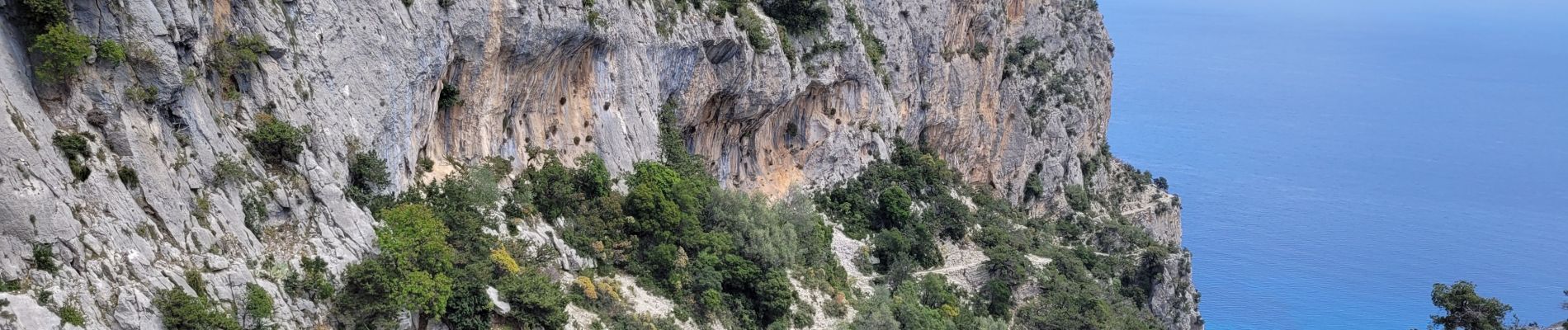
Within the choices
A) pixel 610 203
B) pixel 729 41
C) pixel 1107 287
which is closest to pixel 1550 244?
pixel 1107 287

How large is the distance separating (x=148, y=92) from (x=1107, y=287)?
1624 inches

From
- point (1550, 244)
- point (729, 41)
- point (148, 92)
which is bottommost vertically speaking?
point (148, 92)

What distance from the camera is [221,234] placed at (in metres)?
20.3

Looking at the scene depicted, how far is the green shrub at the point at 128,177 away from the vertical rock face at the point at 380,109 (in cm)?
14

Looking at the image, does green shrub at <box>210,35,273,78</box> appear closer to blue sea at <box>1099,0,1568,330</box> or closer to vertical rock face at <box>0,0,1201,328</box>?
vertical rock face at <box>0,0,1201,328</box>

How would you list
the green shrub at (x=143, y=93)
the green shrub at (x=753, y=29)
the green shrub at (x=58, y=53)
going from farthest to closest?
the green shrub at (x=753, y=29), the green shrub at (x=143, y=93), the green shrub at (x=58, y=53)

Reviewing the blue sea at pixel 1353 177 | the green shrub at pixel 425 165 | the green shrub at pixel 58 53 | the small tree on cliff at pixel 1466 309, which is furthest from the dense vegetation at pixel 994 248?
the green shrub at pixel 58 53

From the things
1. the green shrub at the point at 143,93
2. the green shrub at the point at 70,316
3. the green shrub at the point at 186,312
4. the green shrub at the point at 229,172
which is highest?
the green shrub at the point at 143,93

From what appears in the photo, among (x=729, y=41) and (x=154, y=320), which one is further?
(x=729, y=41)

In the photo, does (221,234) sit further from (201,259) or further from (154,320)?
(154,320)

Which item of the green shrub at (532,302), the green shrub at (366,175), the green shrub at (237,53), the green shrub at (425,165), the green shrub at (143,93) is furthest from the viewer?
the green shrub at (425,165)

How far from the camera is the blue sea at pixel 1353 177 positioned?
84312mm

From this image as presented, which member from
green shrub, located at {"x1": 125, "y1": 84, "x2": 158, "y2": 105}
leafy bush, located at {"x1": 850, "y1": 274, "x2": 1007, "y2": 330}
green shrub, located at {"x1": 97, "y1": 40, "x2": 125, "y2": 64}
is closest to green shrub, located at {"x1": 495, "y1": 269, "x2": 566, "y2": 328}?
green shrub, located at {"x1": 125, "y1": 84, "x2": 158, "y2": 105}

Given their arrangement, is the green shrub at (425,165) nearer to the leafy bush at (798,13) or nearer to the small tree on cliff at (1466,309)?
the leafy bush at (798,13)
